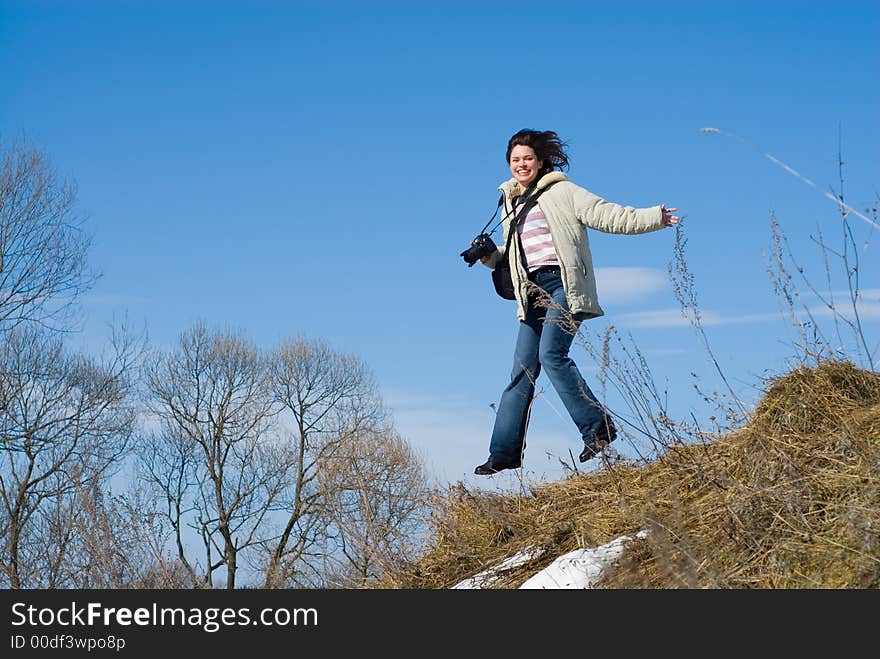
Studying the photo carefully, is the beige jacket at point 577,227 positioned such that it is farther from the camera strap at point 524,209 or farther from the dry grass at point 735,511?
the dry grass at point 735,511

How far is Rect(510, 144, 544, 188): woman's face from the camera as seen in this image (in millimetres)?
6074

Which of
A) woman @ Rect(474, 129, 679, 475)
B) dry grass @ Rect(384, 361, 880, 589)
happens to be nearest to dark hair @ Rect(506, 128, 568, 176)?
woman @ Rect(474, 129, 679, 475)

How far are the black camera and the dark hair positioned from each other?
0.59 m

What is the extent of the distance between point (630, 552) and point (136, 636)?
2071 millimetres

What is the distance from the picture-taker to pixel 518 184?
242 inches

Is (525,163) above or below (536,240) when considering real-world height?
above

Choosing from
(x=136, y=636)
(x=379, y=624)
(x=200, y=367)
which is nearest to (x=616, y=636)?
(x=379, y=624)

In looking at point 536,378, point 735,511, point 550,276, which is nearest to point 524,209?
point 550,276

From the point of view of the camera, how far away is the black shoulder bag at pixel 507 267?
234 inches

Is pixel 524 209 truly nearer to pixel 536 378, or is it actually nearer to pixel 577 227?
pixel 577 227

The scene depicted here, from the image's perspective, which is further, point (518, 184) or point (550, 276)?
point (518, 184)

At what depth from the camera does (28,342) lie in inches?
766

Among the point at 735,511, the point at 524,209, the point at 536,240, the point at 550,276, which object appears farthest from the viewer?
the point at 524,209

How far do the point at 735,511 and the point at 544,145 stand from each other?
3133 millimetres
